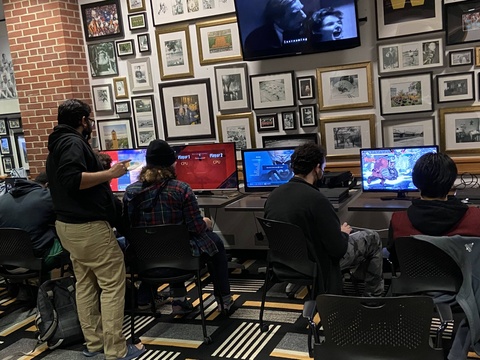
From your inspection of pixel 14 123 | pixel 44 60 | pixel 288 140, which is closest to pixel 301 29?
pixel 288 140

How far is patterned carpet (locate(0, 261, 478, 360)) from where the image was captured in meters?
2.82

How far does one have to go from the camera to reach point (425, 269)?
2217 mm

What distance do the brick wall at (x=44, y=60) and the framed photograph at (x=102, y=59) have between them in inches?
3.5

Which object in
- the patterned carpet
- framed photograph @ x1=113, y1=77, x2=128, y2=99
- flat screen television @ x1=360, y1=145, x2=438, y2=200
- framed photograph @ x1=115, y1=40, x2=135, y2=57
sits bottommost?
the patterned carpet

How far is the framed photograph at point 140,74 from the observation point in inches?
182

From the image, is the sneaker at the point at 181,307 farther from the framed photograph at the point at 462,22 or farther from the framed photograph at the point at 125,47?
the framed photograph at the point at 462,22

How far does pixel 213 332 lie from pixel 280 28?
240 centimetres

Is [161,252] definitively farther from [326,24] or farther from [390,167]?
[326,24]

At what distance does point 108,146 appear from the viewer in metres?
4.94

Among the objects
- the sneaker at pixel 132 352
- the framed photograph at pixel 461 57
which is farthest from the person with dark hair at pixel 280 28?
the sneaker at pixel 132 352

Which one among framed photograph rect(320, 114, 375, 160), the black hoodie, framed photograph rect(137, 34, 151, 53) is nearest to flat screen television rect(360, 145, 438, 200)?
framed photograph rect(320, 114, 375, 160)

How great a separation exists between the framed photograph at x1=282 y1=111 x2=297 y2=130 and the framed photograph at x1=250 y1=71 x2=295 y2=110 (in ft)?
0.25

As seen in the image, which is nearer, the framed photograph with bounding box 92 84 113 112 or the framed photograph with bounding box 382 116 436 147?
the framed photograph with bounding box 382 116 436 147

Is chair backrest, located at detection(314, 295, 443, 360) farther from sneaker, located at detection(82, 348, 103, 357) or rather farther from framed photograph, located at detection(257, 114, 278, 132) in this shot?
framed photograph, located at detection(257, 114, 278, 132)
